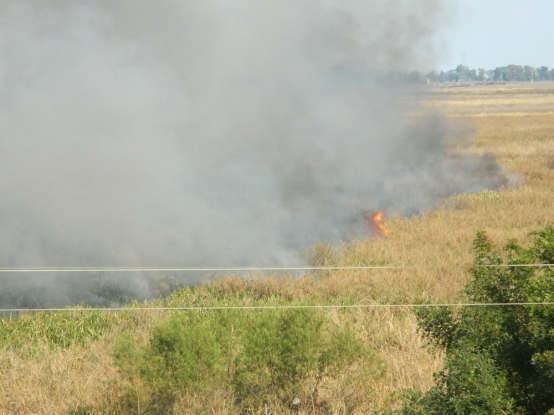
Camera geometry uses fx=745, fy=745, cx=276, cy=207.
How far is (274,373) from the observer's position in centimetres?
541

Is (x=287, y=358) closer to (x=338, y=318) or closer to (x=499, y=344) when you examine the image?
(x=499, y=344)

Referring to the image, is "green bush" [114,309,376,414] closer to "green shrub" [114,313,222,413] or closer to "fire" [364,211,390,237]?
"green shrub" [114,313,222,413]

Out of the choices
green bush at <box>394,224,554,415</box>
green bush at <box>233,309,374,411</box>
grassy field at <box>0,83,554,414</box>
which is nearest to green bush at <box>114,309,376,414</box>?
green bush at <box>233,309,374,411</box>

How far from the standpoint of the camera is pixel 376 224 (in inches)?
519

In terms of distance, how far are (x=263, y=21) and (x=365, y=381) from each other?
868cm

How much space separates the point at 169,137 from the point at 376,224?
160 inches

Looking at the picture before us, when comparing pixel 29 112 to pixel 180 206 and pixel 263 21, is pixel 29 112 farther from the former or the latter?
pixel 263 21

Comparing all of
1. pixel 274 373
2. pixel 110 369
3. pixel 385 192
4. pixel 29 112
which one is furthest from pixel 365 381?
pixel 385 192

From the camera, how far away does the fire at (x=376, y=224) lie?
42.0ft

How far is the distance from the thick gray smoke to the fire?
292mm

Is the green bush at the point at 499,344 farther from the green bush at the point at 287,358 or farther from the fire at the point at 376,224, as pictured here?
the fire at the point at 376,224

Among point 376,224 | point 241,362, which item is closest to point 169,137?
point 376,224

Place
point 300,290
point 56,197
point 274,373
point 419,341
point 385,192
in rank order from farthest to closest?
point 385,192, point 56,197, point 300,290, point 419,341, point 274,373

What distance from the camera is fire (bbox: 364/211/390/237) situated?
42.0 feet
